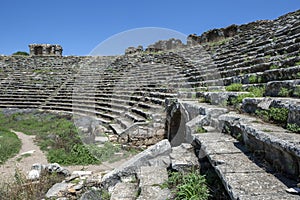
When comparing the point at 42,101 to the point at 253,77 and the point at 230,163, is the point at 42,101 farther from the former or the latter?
the point at 230,163

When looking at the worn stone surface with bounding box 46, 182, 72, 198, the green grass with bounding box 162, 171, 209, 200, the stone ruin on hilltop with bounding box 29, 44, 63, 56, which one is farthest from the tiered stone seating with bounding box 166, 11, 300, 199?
the stone ruin on hilltop with bounding box 29, 44, 63, 56

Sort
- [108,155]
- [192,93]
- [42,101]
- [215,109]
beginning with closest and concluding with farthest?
[215,109]
[108,155]
[192,93]
[42,101]

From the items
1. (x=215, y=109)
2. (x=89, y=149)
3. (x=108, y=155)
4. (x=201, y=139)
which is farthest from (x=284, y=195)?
(x=89, y=149)

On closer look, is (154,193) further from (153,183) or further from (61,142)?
(61,142)

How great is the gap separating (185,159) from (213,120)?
3.27 feet

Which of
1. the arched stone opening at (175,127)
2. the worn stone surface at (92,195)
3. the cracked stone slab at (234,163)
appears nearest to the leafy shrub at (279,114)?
the cracked stone slab at (234,163)

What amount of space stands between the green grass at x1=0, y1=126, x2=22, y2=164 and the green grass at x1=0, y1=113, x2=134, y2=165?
0.66 metres

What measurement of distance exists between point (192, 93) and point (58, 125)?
623 centimetres

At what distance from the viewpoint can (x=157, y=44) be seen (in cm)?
2181

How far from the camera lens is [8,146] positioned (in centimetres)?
695

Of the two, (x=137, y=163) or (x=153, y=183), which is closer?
(x=153, y=183)

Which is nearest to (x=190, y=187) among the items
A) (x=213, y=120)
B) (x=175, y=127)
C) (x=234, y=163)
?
(x=234, y=163)

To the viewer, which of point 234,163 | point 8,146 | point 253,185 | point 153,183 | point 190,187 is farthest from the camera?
point 8,146

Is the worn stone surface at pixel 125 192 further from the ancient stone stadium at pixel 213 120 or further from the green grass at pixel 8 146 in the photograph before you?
the green grass at pixel 8 146
